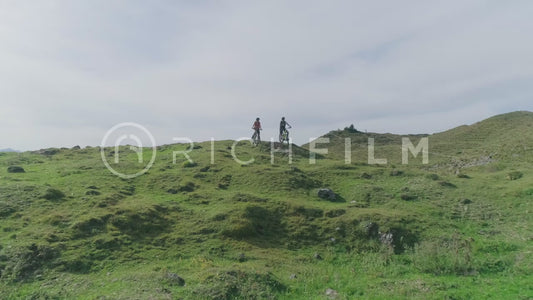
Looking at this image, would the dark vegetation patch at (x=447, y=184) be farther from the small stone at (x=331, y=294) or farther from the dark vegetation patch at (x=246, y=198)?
the small stone at (x=331, y=294)

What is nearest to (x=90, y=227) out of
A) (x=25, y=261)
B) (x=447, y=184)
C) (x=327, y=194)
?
(x=25, y=261)

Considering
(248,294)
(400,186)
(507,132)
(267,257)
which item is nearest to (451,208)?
(400,186)

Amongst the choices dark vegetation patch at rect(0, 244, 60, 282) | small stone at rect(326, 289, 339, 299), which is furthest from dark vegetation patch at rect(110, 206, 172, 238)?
small stone at rect(326, 289, 339, 299)

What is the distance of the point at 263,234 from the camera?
72.8 feet

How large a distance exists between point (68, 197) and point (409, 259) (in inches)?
881

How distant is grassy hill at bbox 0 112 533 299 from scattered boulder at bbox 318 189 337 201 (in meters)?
0.37

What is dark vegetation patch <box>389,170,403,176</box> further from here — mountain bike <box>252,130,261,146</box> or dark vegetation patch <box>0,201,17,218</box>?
dark vegetation patch <box>0,201,17,218</box>

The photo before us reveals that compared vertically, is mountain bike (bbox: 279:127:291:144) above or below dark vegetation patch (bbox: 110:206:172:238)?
above

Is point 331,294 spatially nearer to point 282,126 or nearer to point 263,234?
point 263,234

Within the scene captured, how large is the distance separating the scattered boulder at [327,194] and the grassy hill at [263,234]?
1.20 ft

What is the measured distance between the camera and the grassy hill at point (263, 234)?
15.3 metres

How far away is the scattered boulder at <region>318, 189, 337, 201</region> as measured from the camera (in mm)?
28281

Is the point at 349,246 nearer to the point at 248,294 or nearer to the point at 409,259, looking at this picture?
the point at 409,259

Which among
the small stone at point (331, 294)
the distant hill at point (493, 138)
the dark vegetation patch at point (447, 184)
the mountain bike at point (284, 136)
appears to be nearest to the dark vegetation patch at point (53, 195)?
the small stone at point (331, 294)
